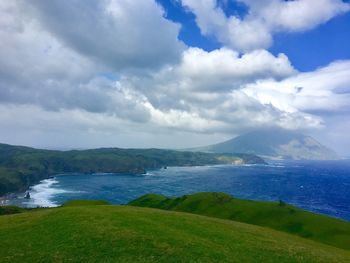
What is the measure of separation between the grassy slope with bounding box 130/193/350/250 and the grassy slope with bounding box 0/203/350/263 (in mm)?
41164

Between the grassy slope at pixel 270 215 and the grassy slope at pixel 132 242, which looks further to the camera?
the grassy slope at pixel 270 215

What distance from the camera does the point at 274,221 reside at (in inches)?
3430

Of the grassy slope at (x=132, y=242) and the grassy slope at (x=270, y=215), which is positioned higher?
the grassy slope at (x=132, y=242)

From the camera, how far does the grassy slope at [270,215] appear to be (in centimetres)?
7347

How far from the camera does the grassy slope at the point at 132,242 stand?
95.7 ft

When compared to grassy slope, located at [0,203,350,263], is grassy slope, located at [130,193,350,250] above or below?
below

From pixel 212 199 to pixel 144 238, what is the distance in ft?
258

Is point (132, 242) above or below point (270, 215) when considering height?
above

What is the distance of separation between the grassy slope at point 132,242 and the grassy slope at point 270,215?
41.2 m

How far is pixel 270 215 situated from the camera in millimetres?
90312

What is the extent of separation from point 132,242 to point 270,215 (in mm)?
68594

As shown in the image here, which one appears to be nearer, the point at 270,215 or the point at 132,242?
the point at 132,242

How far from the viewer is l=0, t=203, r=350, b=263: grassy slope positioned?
95.7ft

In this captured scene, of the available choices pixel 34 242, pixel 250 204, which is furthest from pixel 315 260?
pixel 250 204
